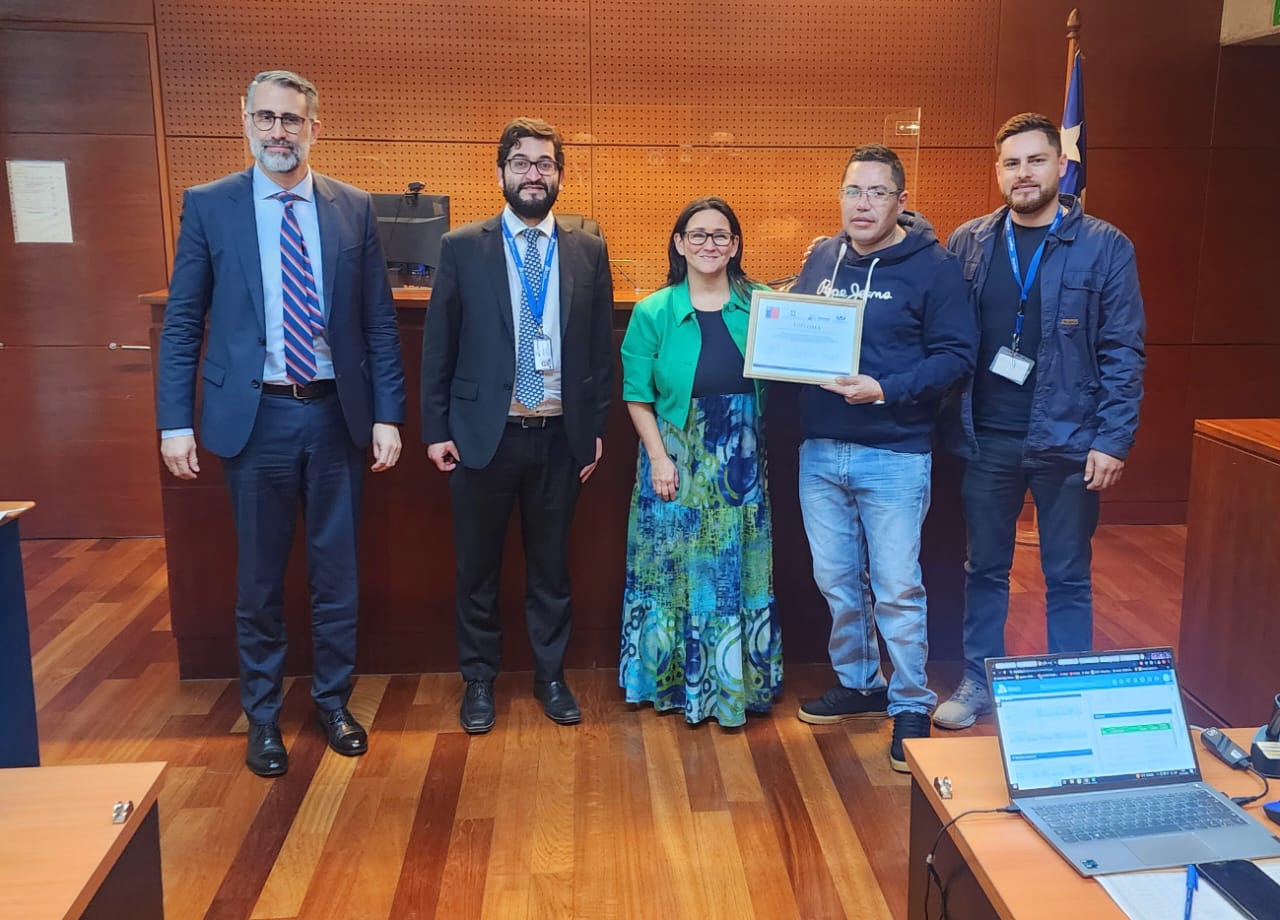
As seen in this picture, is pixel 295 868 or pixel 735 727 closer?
pixel 295 868

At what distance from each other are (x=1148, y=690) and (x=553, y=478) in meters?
1.80

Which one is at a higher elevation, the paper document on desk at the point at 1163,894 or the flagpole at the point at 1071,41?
the flagpole at the point at 1071,41

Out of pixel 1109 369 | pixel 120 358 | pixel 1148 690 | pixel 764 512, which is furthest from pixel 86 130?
pixel 1148 690

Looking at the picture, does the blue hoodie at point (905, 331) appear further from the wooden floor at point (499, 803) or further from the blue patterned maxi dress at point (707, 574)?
the wooden floor at point (499, 803)

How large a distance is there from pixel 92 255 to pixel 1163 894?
16.9ft

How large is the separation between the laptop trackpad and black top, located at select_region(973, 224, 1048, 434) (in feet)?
5.22

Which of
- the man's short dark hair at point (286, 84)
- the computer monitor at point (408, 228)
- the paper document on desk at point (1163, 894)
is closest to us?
the paper document on desk at point (1163, 894)

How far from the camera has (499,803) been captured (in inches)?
108

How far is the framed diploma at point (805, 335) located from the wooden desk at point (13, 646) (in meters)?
1.81

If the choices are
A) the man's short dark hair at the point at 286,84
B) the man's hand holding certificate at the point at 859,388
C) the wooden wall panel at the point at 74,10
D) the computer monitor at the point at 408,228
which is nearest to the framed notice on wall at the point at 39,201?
the wooden wall panel at the point at 74,10

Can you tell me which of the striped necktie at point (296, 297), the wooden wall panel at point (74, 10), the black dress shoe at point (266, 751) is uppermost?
the wooden wall panel at point (74, 10)

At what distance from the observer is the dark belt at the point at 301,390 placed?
9.01 feet

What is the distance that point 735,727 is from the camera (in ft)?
10.3

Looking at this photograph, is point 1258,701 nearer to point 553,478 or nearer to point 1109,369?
point 1109,369
